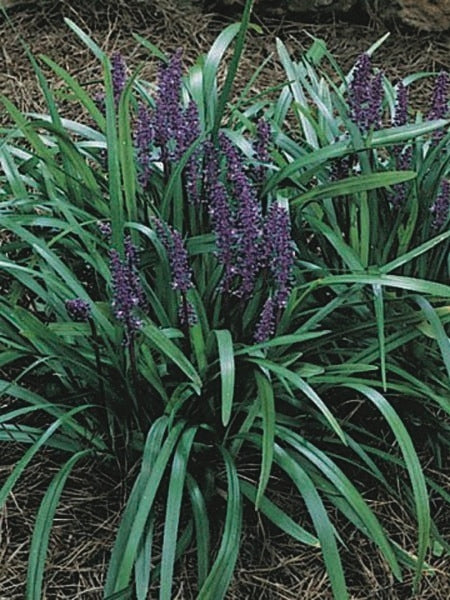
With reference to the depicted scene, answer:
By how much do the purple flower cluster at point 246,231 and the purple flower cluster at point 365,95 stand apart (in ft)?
1.20

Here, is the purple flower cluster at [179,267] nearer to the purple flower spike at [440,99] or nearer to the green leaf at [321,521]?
the green leaf at [321,521]

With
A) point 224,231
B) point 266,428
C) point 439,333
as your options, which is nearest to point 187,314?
point 224,231

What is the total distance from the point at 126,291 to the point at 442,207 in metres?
0.85

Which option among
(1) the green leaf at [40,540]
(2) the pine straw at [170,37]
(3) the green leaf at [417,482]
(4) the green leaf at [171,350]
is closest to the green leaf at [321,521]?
(3) the green leaf at [417,482]

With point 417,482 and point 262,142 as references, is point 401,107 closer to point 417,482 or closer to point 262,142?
point 262,142

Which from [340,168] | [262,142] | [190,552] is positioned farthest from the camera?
[340,168]

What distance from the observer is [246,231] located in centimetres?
209

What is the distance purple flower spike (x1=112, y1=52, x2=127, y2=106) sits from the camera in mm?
2483

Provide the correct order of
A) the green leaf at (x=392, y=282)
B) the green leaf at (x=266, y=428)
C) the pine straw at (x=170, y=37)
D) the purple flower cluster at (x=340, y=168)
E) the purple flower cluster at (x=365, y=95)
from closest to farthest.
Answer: the green leaf at (x=266, y=428), the green leaf at (x=392, y=282), the purple flower cluster at (x=365, y=95), the purple flower cluster at (x=340, y=168), the pine straw at (x=170, y=37)

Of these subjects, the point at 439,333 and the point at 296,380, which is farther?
the point at 439,333

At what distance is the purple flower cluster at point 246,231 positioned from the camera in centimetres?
209

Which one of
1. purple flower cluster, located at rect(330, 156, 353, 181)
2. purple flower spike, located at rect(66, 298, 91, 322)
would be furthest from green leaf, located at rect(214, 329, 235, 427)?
purple flower cluster, located at rect(330, 156, 353, 181)

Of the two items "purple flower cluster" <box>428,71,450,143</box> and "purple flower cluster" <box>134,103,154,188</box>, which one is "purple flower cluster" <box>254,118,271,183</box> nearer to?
"purple flower cluster" <box>134,103,154,188</box>

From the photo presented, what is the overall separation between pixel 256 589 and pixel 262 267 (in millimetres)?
698
